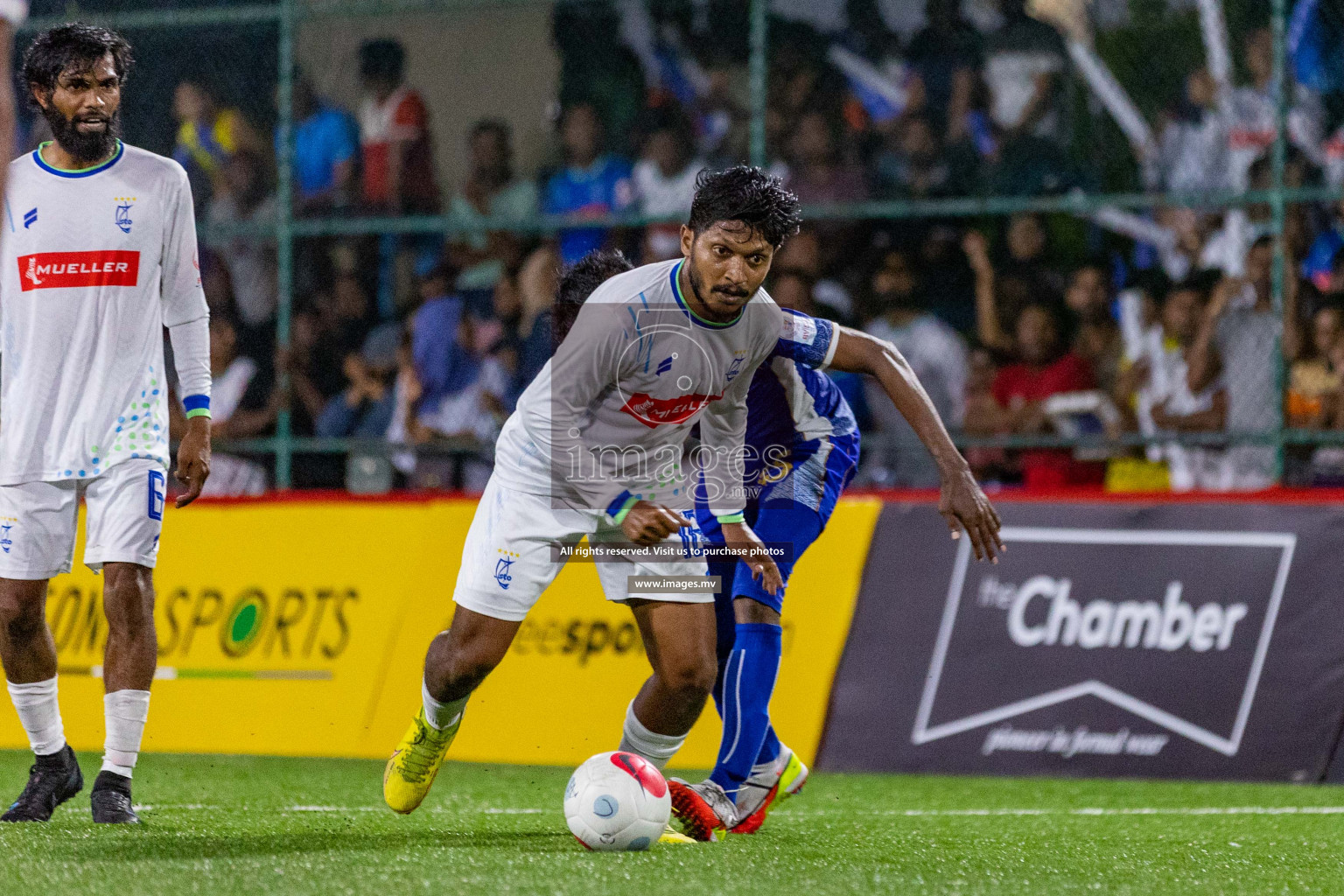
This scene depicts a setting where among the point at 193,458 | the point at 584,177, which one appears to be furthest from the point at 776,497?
the point at 584,177

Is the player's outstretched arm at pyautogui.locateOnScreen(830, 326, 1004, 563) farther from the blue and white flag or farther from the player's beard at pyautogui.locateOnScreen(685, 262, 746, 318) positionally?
the blue and white flag

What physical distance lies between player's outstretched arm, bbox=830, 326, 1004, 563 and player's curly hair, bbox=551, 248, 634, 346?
0.86 meters

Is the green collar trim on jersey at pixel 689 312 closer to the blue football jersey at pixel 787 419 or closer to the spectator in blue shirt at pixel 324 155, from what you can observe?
the blue football jersey at pixel 787 419

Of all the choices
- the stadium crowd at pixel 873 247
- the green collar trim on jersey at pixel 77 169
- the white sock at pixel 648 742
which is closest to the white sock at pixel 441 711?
the white sock at pixel 648 742

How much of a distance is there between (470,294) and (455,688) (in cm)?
529

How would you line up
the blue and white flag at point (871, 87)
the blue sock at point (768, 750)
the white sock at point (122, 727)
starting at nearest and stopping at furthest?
the white sock at point (122, 727) < the blue sock at point (768, 750) < the blue and white flag at point (871, 87)

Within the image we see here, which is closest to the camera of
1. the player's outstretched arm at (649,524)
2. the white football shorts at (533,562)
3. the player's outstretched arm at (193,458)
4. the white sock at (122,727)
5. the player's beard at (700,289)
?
the player's outstretched arm at (649,524)

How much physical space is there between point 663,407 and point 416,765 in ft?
4.26

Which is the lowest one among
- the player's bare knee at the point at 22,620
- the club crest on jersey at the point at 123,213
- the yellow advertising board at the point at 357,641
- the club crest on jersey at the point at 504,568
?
the yellow advertising board at the point at 357,641

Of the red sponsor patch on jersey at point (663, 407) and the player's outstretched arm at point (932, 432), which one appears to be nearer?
the player's outstretched arm at point (932, 432)

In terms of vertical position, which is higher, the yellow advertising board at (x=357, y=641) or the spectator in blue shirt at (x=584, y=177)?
the spectator in blue shirt at (x=584, y=177)

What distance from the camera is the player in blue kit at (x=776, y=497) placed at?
16.1 ft

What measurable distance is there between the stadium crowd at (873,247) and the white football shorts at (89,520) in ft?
13.3

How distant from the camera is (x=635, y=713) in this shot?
16.9 feet
